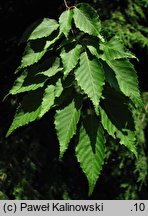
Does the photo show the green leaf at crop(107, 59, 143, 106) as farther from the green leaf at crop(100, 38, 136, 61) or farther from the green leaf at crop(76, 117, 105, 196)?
the green leaf at crop(76, 117, 105, 196)

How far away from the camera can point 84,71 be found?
3.40ft

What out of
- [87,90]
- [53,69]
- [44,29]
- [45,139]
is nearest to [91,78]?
[87,90]

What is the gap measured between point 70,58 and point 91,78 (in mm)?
80

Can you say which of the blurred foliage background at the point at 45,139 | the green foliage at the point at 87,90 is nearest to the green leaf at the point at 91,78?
the green foliage at the point at 87,90

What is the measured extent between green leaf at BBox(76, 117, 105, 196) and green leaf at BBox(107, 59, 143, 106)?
136mm

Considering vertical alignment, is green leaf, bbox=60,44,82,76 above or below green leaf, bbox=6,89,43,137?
above

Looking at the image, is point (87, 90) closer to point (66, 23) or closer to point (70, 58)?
point (70, 58)

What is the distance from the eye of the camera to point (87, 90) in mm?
1011

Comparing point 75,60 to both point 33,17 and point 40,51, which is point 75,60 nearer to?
point 40,51

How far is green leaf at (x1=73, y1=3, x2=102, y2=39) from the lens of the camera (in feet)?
3.55

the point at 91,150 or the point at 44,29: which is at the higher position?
the point at 44,29

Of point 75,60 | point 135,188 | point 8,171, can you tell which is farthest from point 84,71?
point 135,188

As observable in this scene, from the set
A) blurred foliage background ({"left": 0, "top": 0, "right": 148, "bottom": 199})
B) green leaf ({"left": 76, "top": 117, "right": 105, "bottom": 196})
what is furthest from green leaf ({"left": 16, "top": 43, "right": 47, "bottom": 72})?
blurred foliage background ({"left": 0, "top": 0, "right": 148, "bottom": 199})

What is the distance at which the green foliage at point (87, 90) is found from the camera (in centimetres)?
104
